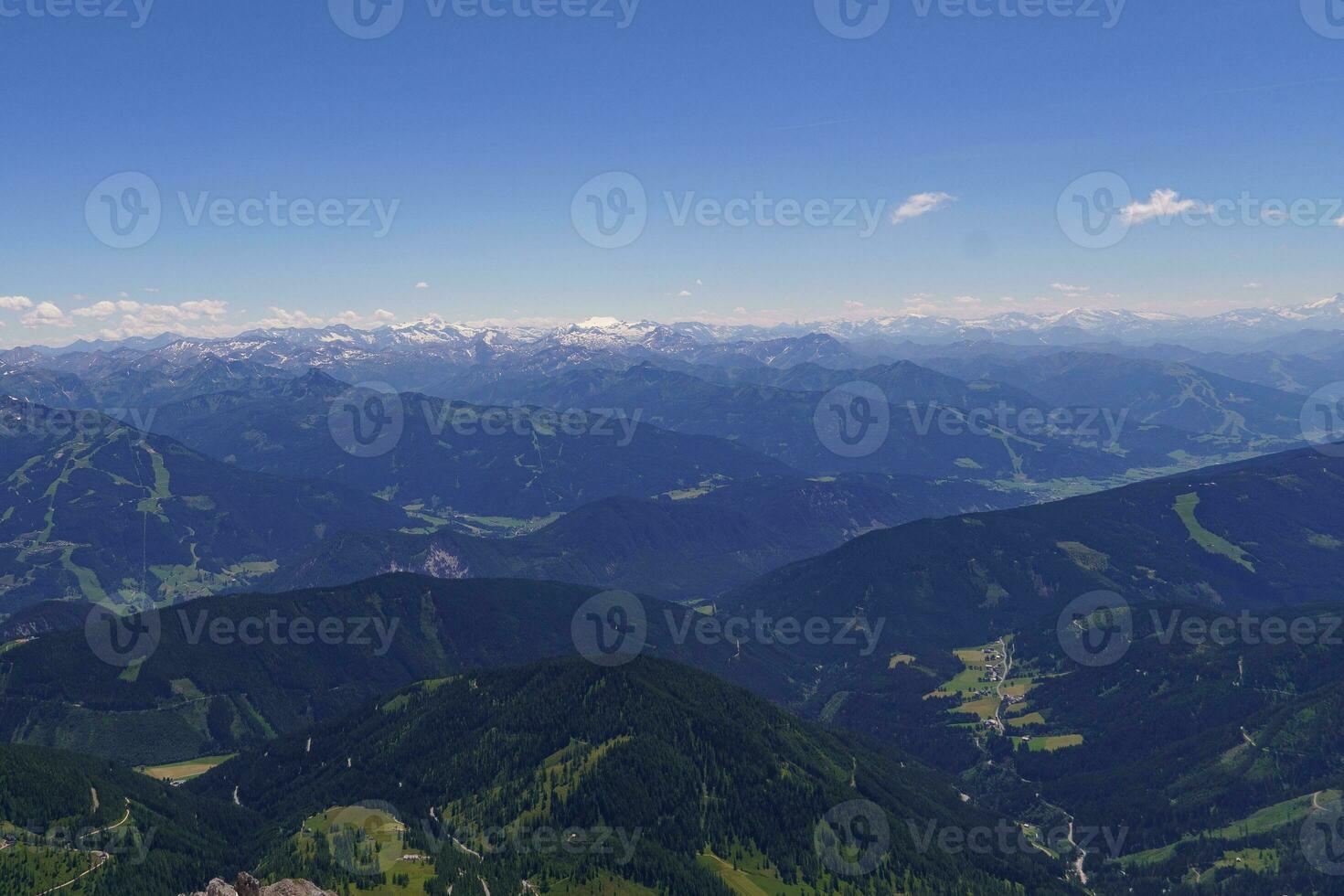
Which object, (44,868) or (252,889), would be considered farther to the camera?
(44,868)

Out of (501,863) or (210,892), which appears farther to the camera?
(501,863)

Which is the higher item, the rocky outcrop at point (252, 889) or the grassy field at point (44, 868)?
the rocky outcrop at point (252, 889)

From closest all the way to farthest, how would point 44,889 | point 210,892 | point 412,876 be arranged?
point 210,892 → point 44,889 → point 412,876

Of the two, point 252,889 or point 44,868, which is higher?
point 252,889

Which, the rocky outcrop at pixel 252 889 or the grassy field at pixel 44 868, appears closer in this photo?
the rocky outcrop at pixel 252 889

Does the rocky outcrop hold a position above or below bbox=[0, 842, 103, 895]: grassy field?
above

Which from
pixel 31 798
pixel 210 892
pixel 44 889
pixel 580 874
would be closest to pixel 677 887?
pixel 580 874

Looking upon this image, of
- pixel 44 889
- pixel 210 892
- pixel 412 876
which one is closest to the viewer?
pixel 210 892

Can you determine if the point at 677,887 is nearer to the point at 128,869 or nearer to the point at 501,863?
the point at 501,863

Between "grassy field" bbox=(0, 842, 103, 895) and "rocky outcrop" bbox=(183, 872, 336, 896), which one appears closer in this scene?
"rocky outcrop" bbox=(183, 872, 336, 896)

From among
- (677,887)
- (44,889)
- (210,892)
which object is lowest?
(677,887)

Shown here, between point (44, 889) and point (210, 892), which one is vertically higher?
point (210, 892)
